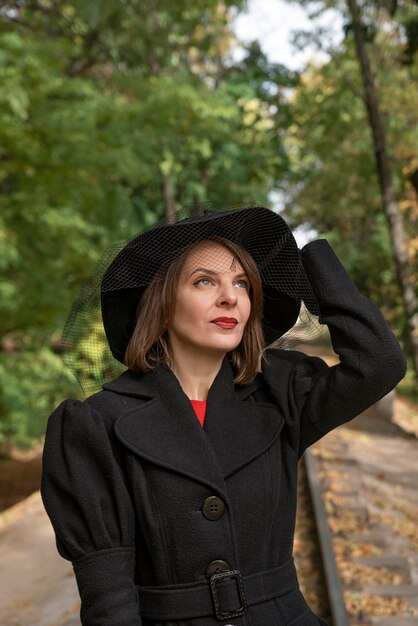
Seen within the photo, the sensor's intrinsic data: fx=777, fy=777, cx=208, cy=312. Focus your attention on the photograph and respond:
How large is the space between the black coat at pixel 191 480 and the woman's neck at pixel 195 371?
0.06m

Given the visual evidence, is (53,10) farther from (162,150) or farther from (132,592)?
(132,592)

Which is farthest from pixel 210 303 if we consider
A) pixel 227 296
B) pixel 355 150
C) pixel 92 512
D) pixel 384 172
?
pixel 355 150

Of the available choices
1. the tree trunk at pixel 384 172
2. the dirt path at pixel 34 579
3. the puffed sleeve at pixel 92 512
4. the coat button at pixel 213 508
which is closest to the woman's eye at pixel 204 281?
the puffed sleeve at pixel 92 512

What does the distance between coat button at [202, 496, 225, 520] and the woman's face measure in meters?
0.43

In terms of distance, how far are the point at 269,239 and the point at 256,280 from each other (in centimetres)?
16

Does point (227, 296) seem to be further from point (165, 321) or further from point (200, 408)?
point (200, 408)

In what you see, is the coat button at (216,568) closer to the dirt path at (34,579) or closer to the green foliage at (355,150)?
the dirt path at (34,579)

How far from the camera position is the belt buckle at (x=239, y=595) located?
2016 millimetres

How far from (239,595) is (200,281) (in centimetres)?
88

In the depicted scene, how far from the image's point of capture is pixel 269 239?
7.99ft

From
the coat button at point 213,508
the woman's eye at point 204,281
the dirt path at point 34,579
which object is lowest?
the coat button at point 213,508

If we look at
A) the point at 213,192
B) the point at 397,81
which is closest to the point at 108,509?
the point at 397,81

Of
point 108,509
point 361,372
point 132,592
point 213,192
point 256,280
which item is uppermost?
point 213,192

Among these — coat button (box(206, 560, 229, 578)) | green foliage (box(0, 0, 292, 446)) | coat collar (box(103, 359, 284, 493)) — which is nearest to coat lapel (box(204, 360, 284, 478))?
coat collar (box(103, 359, 284, 493))
